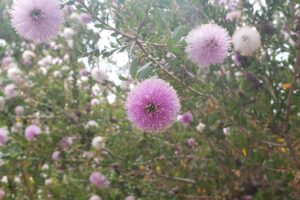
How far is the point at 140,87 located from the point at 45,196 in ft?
6.20

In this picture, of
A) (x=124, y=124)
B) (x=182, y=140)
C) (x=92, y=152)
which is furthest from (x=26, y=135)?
(x=182, y=140)

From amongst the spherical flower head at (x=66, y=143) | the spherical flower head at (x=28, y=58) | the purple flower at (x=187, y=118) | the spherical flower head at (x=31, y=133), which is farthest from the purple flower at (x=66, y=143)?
the spherical flower head at (x=28, y=58)

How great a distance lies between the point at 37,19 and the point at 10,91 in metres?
2.10

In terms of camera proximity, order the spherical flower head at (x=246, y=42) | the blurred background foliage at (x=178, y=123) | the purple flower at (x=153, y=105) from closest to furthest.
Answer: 1. the purple flower at (x=153, y=105)
2. the blurred background foliage at (x=178, y=123)
3. the spherical flower head at (x=246, y=42)

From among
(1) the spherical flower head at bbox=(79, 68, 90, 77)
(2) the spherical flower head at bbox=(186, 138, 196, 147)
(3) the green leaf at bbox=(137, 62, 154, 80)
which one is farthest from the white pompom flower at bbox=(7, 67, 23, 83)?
(3) the green leaf at bbox=(137, 62, 154, 80)

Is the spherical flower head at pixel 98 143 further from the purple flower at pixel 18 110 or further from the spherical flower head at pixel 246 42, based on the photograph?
the spherical flower head at pixel 246 42

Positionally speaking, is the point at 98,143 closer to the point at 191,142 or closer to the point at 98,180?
the point at 98,180

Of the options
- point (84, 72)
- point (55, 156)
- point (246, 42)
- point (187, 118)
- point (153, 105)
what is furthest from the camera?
point (84, 72)

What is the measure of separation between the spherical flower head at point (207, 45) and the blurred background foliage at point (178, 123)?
0.05 m

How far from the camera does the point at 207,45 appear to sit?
4.73ft

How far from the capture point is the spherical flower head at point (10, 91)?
329 centimetres

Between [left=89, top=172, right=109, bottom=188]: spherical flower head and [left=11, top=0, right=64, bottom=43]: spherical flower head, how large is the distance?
165 centimetres

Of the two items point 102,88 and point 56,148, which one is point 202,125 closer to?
point 56,148

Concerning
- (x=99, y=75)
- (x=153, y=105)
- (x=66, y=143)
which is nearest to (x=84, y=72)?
(x=99, y=75)
